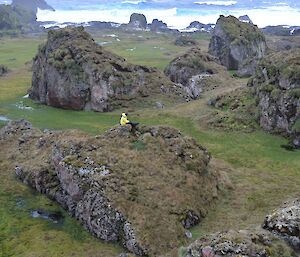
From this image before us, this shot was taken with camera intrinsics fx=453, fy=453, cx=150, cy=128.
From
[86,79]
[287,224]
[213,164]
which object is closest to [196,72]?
[86,79]

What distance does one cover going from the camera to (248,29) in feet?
333

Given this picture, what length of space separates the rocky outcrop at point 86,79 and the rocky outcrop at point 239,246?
153 feet

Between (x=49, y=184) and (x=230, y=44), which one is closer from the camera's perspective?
(x=49, y=184)

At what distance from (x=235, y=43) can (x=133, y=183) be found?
236 feet

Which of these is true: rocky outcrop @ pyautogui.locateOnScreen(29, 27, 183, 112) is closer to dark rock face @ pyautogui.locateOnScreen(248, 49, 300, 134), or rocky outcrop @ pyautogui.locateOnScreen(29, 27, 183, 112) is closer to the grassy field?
the grassy field

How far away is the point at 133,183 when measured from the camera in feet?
103

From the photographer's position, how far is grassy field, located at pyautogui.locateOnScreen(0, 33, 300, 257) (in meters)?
29.2

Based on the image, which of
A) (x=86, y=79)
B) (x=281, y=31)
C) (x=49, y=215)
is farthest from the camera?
(x=281, y=31)

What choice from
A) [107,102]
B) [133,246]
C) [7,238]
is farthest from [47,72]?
[133,246]

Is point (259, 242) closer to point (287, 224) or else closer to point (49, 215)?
point (287, 224)

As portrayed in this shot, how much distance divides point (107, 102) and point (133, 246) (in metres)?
40.5

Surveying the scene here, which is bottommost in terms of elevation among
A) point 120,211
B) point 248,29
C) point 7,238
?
point 7,238

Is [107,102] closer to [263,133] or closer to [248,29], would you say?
[263,133]

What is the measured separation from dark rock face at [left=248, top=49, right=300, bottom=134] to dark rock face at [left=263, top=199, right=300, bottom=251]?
26086 mm
